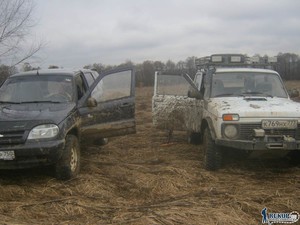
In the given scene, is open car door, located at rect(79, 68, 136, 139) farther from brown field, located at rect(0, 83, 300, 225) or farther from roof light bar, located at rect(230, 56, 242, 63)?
roof light bar, located at rect(230, 56, 242, 63)

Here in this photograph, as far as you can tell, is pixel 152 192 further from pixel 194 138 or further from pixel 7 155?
pixel 194 138

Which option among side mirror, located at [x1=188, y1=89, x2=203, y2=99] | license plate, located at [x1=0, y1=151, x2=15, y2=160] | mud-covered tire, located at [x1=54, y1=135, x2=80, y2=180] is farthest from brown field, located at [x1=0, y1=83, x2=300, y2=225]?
side mirror, located at [x1=188, y1=89, x2=203, y2=99]

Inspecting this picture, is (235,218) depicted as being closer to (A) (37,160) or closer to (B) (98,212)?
(B) (98,212)

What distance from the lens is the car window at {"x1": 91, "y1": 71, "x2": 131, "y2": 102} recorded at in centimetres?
754

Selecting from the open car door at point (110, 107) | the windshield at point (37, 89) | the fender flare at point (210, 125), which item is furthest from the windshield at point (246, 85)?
the windshield at point (37, 89)

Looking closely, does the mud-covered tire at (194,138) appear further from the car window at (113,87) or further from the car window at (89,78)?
the car window at (89,78)

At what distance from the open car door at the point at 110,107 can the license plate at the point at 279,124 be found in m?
2.59

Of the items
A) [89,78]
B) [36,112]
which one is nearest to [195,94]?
[89,78]

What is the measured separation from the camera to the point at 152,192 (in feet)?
19.9

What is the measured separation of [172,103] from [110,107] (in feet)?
7.06

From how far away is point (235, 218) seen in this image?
4.88m

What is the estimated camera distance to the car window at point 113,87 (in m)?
7.54

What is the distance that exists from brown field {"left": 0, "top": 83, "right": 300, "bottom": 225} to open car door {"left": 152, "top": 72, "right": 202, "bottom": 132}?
111 centimetres

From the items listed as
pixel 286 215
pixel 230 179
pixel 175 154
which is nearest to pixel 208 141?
pixel 230 179
